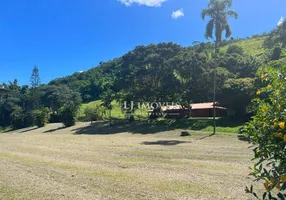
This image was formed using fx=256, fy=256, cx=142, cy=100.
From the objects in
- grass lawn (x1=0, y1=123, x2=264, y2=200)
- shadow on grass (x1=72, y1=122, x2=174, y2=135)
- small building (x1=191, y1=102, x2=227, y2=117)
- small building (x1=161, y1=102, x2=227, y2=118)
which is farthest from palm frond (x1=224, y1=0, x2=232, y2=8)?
small building (x1=191, y1=102, x2=227, y2=117)

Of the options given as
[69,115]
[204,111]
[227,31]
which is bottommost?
[69,115]

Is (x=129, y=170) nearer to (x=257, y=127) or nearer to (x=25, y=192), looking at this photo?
(x=25, y=192)

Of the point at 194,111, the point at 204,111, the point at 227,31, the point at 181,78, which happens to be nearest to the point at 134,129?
the point at 181,78

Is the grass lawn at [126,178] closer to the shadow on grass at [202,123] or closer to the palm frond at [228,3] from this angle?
the shadow on grass at [202,123]

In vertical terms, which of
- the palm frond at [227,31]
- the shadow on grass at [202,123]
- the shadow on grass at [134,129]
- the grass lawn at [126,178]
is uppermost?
the palm frond at [227,31]

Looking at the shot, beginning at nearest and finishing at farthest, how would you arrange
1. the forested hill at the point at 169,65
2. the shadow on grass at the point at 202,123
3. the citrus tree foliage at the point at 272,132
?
1. the citrus tree foliage at the point at 272,132
2. the shadow on grass at the point at 202,123
3. the forested hill at the point at 169,65

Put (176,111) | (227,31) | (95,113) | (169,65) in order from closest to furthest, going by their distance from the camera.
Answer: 1. (227,31)
2. (169,65)
3. (176,111)
4. (95,113)

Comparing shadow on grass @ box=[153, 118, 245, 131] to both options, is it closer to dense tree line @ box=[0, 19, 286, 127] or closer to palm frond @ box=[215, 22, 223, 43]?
dense tree line @ box=[0, 19, 286, 127]

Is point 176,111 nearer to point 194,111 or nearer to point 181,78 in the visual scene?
point 194,111

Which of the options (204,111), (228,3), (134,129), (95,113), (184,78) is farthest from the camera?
(95,113)

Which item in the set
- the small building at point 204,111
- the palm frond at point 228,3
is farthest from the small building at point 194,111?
the palm frond at point 228,3

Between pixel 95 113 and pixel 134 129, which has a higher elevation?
pixel 95 113

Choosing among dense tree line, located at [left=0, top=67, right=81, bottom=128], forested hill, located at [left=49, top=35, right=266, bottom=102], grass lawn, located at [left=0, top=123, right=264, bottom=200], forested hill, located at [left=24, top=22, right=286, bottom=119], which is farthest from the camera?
dense tree line, located at [left=0, top=67, right=81, bottom=128]

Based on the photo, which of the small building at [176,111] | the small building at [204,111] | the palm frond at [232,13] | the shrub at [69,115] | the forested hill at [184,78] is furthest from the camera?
the shrub at [69,115]
